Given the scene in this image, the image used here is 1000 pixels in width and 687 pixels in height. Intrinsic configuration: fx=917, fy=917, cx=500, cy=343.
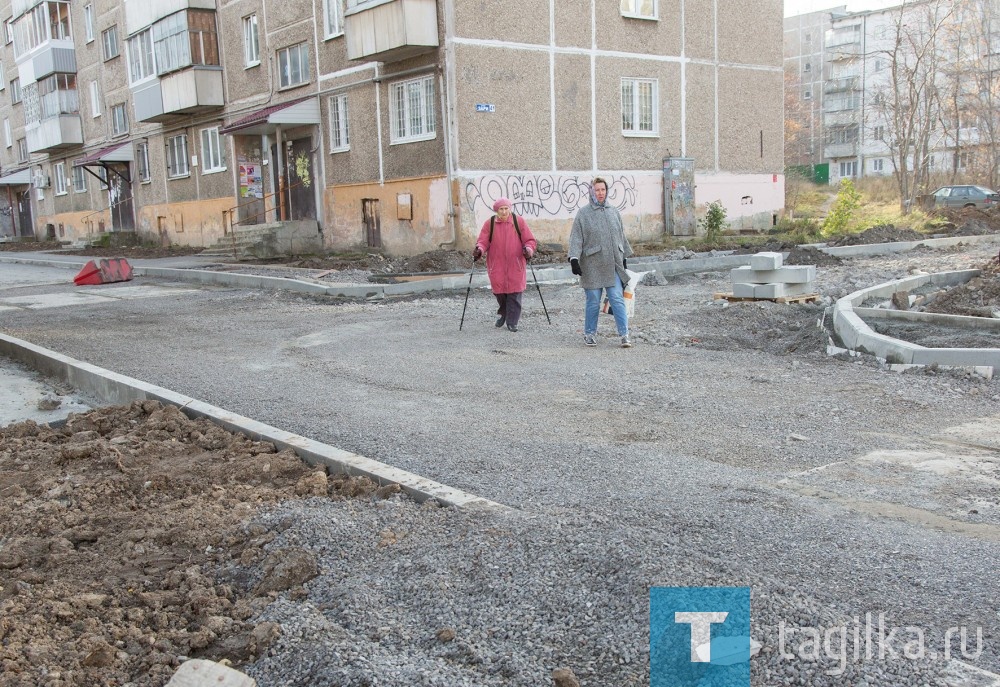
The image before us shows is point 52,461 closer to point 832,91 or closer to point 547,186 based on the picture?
point 547,186

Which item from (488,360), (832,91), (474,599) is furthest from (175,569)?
(832,91)

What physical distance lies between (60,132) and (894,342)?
41748mm

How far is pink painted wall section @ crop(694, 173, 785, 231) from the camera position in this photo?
26922 millimetres

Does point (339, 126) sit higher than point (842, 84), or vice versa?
point (842, 84)

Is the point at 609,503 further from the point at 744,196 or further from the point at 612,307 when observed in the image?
the point at 744,196

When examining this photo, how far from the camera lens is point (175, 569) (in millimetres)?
3992

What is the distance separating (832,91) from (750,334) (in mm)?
81758

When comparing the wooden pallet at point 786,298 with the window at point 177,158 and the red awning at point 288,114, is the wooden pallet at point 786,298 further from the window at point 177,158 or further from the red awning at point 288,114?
the window at point 177,158

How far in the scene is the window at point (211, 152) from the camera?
1238 inches

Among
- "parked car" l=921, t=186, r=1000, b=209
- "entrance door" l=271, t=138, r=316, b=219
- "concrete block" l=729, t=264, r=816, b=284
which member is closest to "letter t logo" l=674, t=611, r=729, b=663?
"concrete block" l=729, t=264, r=816, b=284

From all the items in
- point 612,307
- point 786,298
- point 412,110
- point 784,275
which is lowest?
point 786,298

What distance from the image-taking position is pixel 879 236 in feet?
75.0

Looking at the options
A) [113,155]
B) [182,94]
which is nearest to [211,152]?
[182,94]

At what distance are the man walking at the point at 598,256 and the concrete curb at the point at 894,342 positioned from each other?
7.51ft
